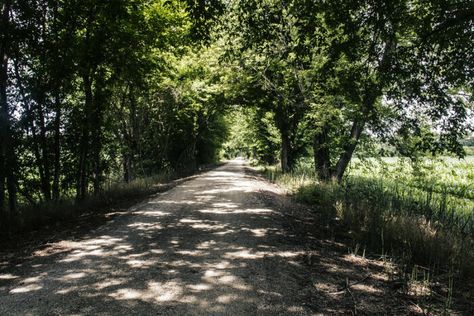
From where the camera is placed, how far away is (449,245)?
6.01 meters

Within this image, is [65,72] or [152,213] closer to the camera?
[65,72]

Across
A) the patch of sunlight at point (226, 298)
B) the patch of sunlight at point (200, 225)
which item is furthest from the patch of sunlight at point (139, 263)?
the patch of sunlight at point (200, 225)

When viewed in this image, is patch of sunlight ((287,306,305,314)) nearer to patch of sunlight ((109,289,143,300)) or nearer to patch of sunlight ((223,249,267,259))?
patch of sunlight ((223,249,267,259))

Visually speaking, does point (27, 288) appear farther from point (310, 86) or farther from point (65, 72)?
point (310, 86)

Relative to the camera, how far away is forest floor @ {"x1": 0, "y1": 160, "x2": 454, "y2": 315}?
156 inches

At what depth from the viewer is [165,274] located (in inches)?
190

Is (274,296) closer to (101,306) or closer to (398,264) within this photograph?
(101,306)

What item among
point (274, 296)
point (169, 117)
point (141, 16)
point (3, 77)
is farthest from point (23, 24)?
point (169, 117)

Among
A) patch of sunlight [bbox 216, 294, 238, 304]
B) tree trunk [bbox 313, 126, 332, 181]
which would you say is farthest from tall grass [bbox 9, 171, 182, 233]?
tree trunk [bbox 313, 126, 332, 181]

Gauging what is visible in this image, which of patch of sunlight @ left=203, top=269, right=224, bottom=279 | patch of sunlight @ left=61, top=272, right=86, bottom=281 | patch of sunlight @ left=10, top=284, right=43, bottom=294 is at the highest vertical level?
patch of sunlight @ left=10, top=284, right=43, bottom=294

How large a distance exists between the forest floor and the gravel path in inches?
0.6

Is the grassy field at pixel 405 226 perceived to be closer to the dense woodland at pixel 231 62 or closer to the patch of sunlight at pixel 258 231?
the dense woodland at pixel 231 62

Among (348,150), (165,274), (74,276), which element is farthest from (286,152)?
(74,276)

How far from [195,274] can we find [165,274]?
430 mm
